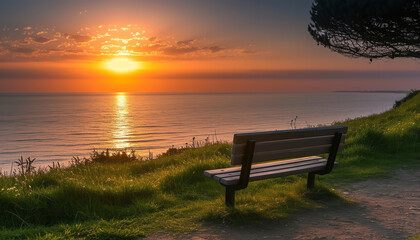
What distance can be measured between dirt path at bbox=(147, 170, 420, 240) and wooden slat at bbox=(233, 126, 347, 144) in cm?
104

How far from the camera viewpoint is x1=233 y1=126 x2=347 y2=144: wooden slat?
14.1ft

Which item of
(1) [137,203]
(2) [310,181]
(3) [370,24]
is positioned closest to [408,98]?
(3) [370,24]

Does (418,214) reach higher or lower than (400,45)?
lower

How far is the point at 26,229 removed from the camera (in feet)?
13.5

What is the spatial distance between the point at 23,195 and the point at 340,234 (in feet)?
13.5

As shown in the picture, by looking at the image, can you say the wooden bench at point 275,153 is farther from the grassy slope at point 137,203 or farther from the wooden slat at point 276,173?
the grassy slope at point 137,203

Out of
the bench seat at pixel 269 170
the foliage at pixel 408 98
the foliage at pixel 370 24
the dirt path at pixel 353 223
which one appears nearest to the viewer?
the dirt path at pixel 353 223

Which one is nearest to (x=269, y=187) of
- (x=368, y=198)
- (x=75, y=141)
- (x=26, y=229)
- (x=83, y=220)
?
(x=368, y=198)

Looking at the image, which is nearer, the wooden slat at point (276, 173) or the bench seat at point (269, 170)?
the wooden slat at point (276, 173)

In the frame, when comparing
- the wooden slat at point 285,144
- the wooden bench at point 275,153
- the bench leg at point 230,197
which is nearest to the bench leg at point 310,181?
the wooden bench at point 275,153

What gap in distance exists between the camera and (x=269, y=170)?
5.05 metres

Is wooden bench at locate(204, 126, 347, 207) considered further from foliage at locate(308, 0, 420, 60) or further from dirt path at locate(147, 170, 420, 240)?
foliage at locate(308, 0, 420, 60)

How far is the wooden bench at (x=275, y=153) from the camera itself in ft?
14.4

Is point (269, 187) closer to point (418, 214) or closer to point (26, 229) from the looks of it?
point (418, 214)
